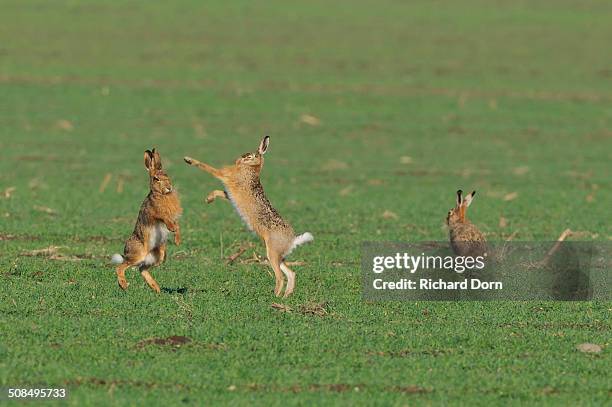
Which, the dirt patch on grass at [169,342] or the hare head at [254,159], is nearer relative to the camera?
the dirt patch on grass at [169,342]

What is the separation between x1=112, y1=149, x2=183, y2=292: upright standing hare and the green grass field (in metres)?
0.45

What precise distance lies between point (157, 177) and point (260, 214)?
3.87 ft

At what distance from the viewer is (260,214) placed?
13586 mm

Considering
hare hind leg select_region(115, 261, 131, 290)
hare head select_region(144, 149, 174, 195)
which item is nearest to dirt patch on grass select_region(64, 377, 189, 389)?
hare hind leg select_region(115, 261, 131, 290)

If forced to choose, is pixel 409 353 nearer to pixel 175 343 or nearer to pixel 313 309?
pixel 313 309

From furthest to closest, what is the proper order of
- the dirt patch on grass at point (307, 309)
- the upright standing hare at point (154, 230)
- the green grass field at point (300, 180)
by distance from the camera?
the upright standing hare at point (154, 230)
the dirt patch on grass at point (307, 309)
the green grass field at point (300, 180)

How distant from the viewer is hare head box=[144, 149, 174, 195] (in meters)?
13.1

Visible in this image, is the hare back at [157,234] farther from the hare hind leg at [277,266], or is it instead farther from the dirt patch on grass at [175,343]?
the dirt patch on grass at [175,343]

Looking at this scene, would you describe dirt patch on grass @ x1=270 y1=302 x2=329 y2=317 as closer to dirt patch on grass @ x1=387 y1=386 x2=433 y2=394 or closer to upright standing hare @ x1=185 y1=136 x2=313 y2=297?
upright standing hare @ x1=185 y1=136 x2=313 y2=297

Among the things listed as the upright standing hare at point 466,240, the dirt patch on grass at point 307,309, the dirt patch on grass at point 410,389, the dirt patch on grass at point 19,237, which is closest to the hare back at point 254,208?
the dirt patch on grass at point 307,309

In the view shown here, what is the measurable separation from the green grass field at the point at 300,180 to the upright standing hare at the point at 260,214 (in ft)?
1.30

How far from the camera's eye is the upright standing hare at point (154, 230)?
1290 cm

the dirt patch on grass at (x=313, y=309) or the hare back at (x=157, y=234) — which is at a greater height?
the hare back at (x=157, y=234)

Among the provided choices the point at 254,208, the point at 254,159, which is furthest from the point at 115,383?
the point at 254,159
